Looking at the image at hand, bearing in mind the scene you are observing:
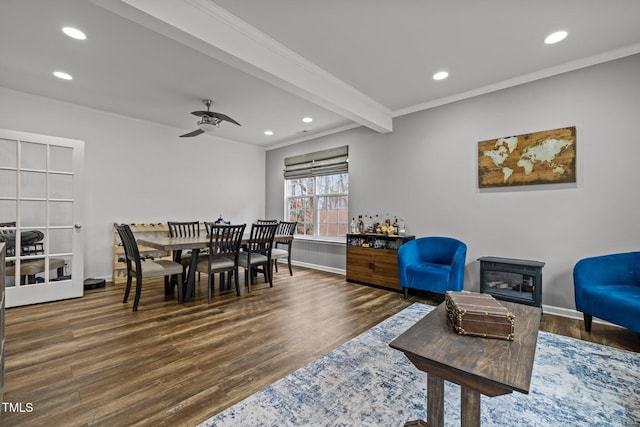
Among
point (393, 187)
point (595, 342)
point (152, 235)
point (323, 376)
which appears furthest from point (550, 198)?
point (152, 235)

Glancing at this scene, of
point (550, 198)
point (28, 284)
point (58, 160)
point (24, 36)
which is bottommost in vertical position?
point (28, 284)

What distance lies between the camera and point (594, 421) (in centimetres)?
154

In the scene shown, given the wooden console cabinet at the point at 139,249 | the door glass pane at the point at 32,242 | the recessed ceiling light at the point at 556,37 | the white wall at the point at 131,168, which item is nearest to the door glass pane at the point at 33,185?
the door glass pane at the point at 32,242

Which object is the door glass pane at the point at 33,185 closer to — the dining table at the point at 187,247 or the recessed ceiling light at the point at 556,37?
the dining table at the point at 187,247

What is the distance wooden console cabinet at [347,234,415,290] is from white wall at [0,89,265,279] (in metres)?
3.03

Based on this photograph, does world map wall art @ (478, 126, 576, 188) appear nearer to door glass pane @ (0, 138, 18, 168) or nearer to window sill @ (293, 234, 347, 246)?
window sill @ (293, 234, 347, 246)

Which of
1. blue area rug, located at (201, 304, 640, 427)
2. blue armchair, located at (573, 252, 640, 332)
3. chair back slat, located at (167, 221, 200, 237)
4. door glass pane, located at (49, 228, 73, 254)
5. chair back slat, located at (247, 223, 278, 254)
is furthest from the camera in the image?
chair back slat, located at (167, 221, 200, 237)

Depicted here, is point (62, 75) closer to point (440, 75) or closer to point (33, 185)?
point (33, 185)

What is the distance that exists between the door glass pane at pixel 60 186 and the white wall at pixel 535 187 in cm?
437

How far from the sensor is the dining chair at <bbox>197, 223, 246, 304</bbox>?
3572 millimetres

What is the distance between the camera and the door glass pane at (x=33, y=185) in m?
3.55

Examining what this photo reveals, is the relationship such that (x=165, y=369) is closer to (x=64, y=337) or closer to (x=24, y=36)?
(x=64, y=337)

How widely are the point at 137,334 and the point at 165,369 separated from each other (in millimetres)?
791

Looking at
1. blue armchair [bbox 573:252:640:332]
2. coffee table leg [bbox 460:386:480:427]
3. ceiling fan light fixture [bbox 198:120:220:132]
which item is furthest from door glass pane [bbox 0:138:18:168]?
blue armchair [bbox 573:252:640:332]
